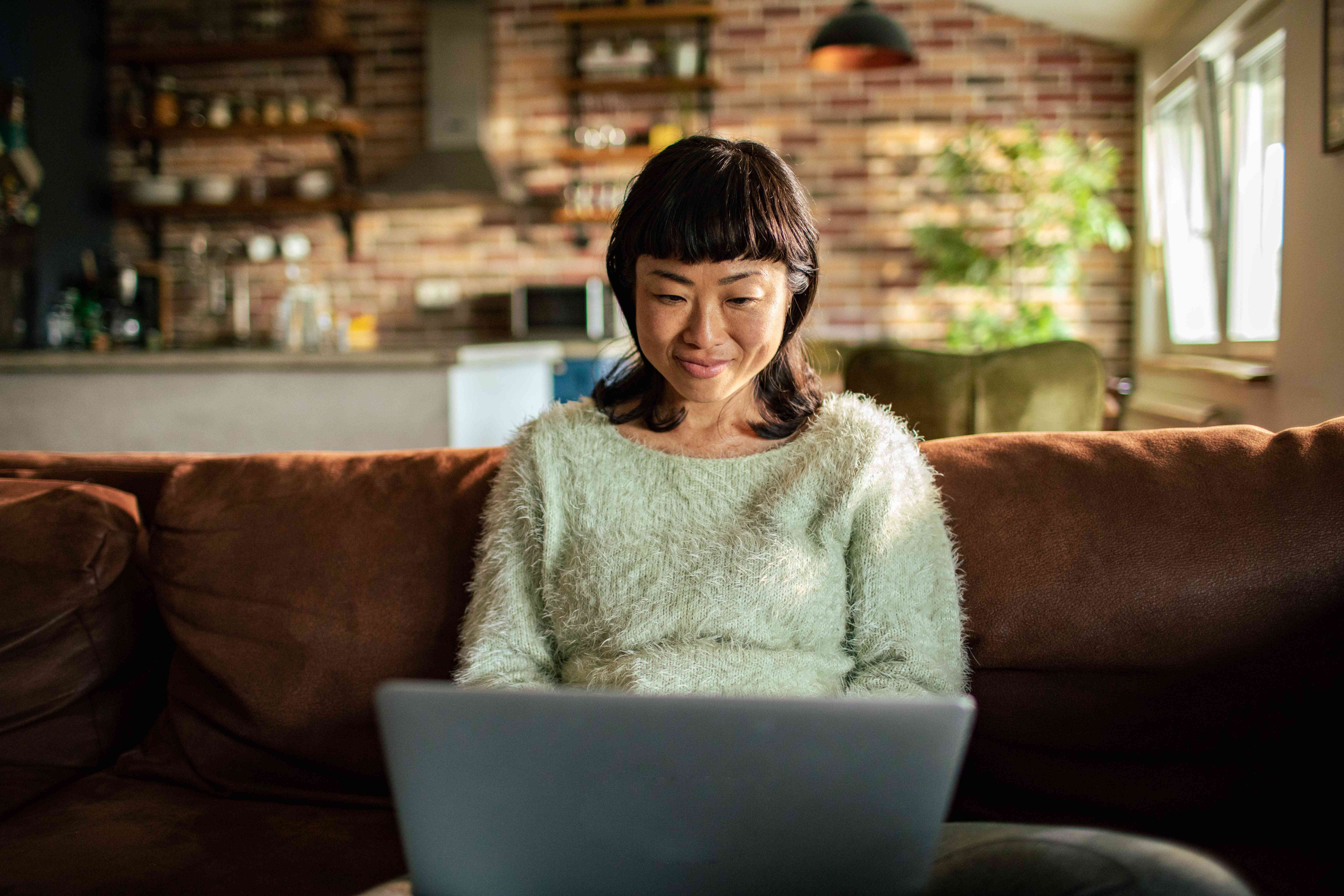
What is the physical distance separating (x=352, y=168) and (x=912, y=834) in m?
5.29

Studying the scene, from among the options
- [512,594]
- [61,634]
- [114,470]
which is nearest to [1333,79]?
[512,594]

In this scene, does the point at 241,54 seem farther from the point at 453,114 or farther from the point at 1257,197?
the point at 1257,197

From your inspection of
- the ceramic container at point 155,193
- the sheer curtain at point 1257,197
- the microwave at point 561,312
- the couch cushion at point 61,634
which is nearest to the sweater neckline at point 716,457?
the couch cushion at point 61,634

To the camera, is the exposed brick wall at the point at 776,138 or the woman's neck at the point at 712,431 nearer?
the woman's neck at the point at 712,431

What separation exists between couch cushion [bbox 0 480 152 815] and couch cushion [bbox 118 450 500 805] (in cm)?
6

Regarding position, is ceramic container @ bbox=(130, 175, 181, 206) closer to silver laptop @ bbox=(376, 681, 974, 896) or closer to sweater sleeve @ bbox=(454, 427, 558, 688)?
sweater sleeve @ bbox=(454, 427, 558, 688)

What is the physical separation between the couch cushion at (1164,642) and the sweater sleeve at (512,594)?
0.49 m

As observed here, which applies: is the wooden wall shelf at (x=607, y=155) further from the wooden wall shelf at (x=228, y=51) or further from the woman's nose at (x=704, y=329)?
the woman's nose at (x=704, y=329)

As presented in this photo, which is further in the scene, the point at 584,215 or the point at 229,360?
the point at 584,215

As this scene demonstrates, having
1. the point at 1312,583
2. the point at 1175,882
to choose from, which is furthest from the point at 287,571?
the point at 1312,583

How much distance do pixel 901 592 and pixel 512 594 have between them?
41cm

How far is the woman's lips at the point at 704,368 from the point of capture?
3.46ft

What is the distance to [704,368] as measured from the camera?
41.5 inches

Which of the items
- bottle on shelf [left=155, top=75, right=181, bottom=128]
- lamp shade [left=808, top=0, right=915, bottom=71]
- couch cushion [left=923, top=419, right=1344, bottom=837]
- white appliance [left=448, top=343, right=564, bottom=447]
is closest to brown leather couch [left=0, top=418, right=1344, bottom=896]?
couch cushion [left=923, top=419, right=1344, bottom=837]
